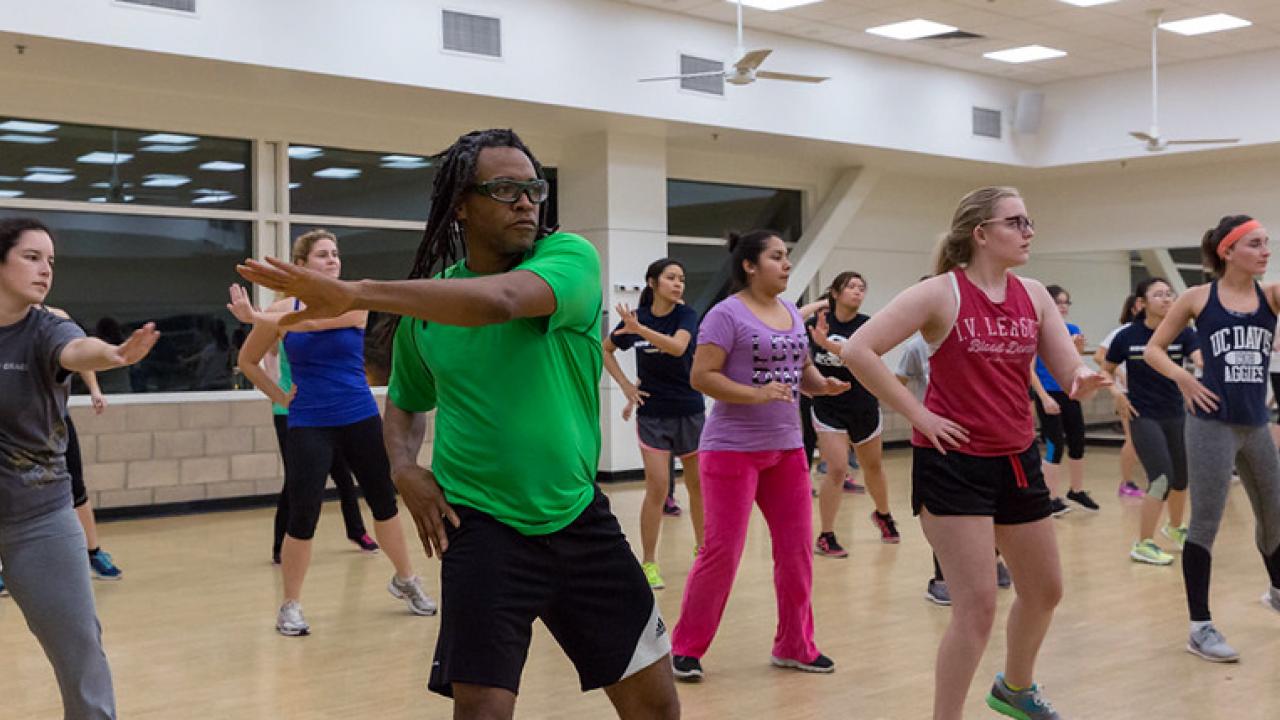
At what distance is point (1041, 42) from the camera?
12.9 meters

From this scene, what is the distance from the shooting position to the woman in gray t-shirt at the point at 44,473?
10.1 feet

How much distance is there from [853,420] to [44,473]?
207 inches

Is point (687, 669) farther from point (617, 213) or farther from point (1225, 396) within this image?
point (617, 213)

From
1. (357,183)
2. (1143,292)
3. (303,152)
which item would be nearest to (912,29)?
(1143,292)

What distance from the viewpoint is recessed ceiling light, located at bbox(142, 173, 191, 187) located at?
34.3 ft

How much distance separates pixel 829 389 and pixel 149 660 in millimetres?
2997

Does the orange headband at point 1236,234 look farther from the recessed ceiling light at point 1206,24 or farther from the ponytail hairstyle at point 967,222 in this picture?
the recessed ceiling light at point 1206,24

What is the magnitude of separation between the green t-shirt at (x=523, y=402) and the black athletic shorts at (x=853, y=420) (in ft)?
17.2

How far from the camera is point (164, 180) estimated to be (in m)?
10.5

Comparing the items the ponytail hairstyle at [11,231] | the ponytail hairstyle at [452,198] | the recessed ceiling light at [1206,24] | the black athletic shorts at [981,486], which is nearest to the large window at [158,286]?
the ponytail hairstyle at [11,231]

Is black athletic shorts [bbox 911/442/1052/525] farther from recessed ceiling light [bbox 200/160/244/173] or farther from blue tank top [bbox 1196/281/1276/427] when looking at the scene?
recessed ceiling light [bbox 200/160/244/173]

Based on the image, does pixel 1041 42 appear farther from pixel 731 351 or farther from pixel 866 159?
pixel 731 351

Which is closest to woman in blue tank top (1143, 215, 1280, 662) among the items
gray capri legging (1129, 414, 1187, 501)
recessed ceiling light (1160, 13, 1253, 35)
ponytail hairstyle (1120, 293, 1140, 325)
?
gray capri legging (1129, 414, 1187, 501)

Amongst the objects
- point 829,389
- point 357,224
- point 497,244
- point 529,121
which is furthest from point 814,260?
point 497,244
